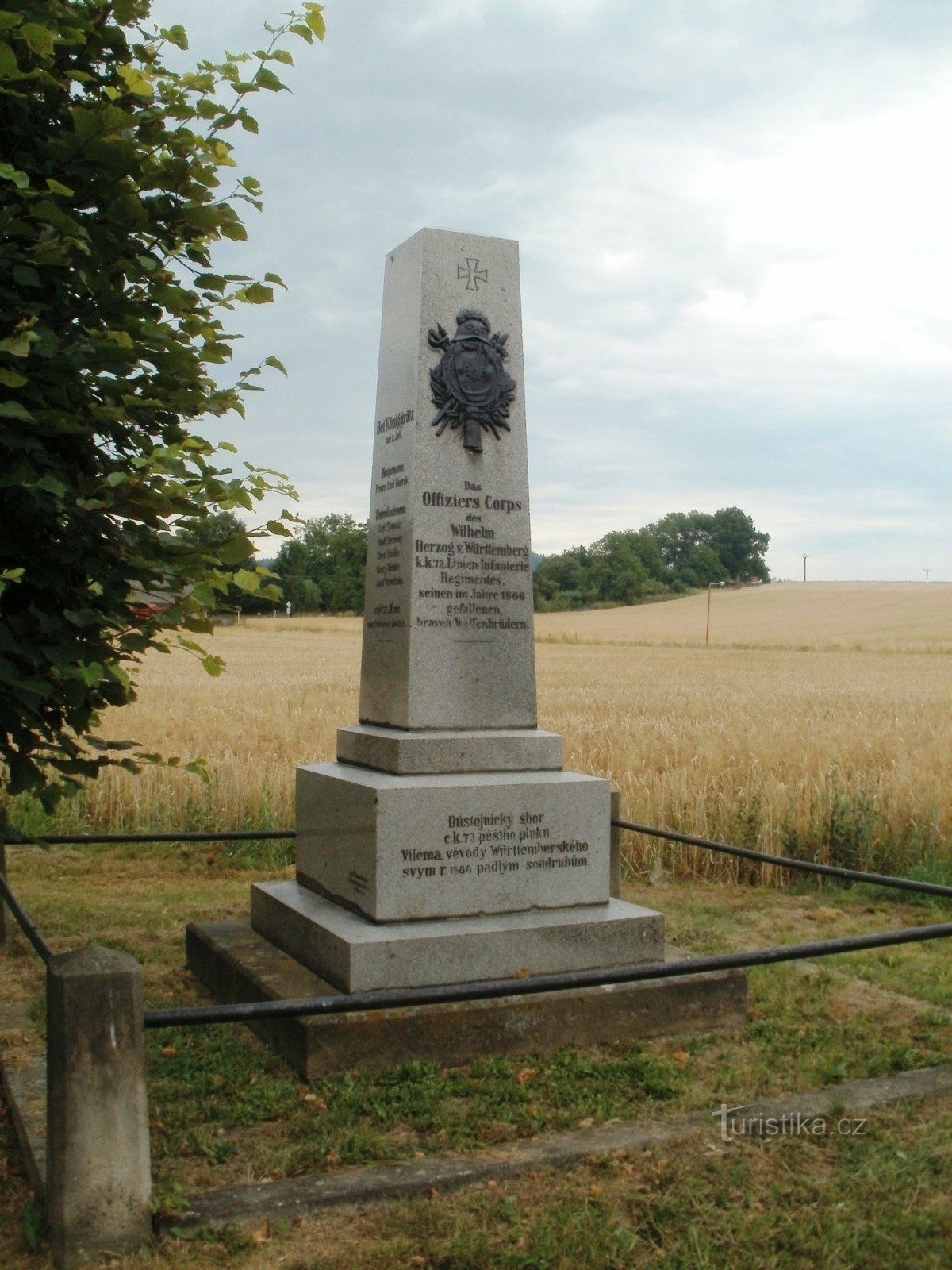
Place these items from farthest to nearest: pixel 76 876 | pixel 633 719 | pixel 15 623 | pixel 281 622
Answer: pixel 281 622 < pixel 633 719 < pixel 76 876 < pixel 15 623

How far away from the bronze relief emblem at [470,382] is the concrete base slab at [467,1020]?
2631 millimetres

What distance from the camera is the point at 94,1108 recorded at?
3361 mm

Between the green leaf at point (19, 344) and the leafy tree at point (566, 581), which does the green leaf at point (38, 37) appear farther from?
the leafy tree at point (566, 581)

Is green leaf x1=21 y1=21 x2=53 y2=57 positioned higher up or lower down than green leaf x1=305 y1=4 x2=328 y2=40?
lower down

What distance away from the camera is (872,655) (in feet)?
134

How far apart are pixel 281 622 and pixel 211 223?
57.1 m

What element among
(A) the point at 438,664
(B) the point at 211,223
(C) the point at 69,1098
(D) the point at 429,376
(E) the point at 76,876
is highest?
(B) the point at 211,223

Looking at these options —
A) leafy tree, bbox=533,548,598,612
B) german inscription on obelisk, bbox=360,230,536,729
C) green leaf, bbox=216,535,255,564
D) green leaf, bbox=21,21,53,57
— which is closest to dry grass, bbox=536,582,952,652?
leafy tree, bbox=533,548,598,612

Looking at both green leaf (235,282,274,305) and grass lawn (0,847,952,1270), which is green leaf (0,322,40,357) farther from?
grass lawn (0,847,952,1270)

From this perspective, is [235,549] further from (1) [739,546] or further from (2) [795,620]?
(1) [739,546]

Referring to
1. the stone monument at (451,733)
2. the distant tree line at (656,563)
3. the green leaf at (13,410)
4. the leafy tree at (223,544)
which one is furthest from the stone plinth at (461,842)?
the distant tree line at (656,563)

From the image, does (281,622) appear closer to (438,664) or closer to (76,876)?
(76,876)

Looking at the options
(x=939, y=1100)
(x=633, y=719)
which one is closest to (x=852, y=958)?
(x=939, y=1100)

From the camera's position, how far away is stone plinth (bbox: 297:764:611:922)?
17.7 feet
